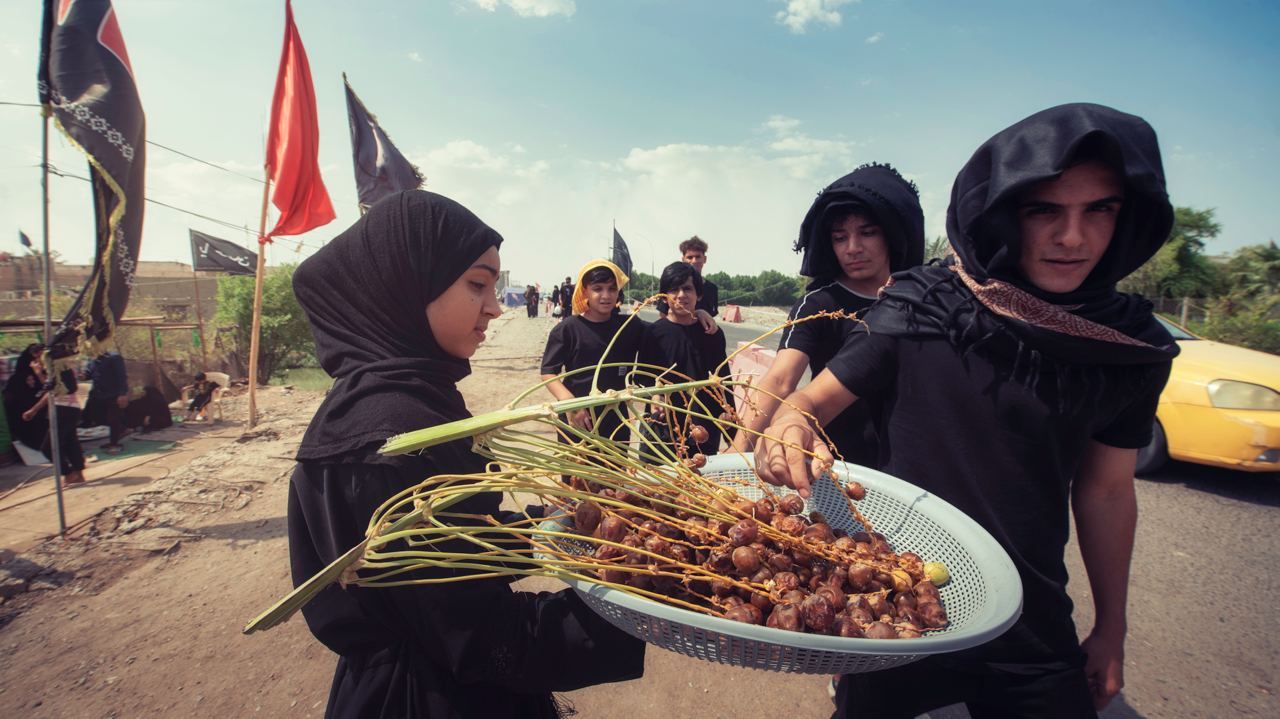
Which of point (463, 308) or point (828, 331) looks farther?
point (828, 331)

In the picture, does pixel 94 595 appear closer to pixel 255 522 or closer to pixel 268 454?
pixel 255 522

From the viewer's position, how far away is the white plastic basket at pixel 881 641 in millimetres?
935

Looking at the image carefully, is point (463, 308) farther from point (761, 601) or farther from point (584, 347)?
point (584, 347)

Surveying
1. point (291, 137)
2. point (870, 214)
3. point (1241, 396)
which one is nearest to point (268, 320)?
point (291, 137)

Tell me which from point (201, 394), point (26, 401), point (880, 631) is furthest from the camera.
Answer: point (201, 394)

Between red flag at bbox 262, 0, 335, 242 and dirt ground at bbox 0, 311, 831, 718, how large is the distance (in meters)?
3.34

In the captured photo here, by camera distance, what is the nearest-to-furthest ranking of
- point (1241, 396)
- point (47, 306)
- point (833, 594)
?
point (833, 594)
point (47, 306)
point (1241, 396)

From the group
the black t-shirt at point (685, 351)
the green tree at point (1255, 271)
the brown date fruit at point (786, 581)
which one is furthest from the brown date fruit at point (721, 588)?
the green tree at point (1255, 271)

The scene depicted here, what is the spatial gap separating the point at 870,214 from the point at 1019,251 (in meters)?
0.90

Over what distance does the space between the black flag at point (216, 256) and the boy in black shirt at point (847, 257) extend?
1247cm

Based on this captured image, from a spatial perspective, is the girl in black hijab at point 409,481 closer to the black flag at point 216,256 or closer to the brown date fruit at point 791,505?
the brown date fruit at point 791,505

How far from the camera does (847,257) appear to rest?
2295 millimetres

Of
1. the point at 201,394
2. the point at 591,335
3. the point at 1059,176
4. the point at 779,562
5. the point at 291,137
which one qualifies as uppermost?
the point at 291,137

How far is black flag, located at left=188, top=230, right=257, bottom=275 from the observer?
10734mm
